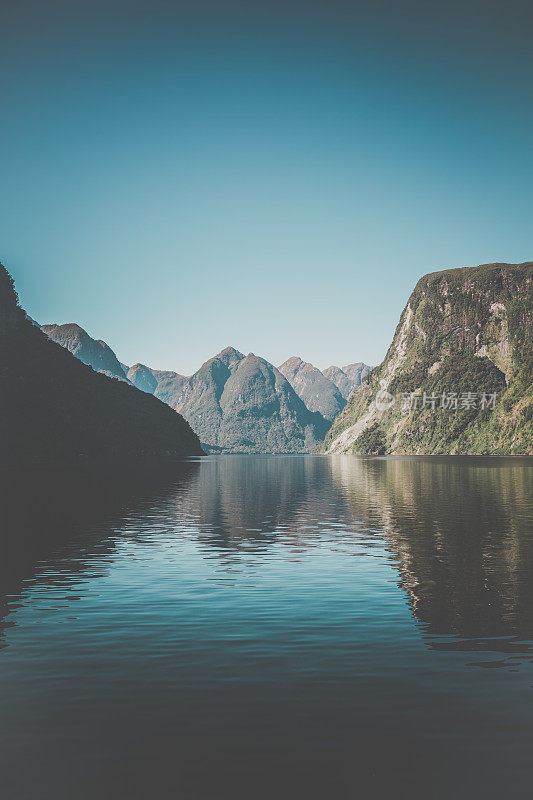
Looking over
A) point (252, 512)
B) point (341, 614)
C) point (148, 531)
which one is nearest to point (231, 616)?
point (341, 614)

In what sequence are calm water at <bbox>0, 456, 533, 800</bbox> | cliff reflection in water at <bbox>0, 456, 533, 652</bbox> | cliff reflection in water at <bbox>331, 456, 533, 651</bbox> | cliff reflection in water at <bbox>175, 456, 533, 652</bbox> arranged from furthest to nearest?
cliff reflection in water at <bbox>0, 456, 533, 652</bbox>, cliff reflection in water at <bbox>175, 456, 533, 652</bbox>, cliff reflection in water at <bbox>331, 456, 533, 651</bbox>, calm water at <bbox>0, 456, 533, 800</bbox>

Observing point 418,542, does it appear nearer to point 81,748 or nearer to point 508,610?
point 508,610

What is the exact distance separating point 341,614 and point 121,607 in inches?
429

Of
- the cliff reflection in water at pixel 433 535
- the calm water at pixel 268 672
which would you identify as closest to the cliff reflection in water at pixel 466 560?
the cliff reflection in water at pixel 433 535

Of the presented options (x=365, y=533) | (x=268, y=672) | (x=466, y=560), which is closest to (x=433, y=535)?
(x=365, y=533)

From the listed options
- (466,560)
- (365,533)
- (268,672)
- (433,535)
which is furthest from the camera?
(365,533)

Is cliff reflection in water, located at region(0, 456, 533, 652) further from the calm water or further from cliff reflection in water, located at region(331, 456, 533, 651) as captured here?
the calm water

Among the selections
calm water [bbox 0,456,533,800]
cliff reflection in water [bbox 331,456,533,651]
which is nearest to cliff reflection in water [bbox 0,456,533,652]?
cliff reflection in water [bbox 331,456,533,651]

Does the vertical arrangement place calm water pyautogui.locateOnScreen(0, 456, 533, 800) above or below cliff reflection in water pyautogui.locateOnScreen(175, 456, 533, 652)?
above

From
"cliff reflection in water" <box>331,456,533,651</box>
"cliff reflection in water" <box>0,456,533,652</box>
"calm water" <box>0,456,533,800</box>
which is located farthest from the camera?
"cliff reflection in water" <box>0,456,533,652</box>

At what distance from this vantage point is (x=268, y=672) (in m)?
19.6

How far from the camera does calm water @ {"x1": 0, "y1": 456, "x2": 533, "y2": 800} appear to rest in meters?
13.7

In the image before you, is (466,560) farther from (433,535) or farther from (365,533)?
(365,533)

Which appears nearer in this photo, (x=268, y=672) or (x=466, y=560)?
(x=268, y=672)
